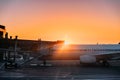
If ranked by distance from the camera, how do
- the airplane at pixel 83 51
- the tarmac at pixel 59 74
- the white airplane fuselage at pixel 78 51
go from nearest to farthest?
the tarmac at pixel 59 74 < the airplane at pixel 83 51 < the white airplane fuselage at pixel 78 51

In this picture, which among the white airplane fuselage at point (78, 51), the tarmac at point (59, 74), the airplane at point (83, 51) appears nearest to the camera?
the tarmac at point (59, 74)

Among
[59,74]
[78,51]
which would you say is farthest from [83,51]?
[59,74]

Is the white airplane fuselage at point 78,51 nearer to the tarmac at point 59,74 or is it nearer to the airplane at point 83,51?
the airplane at point 83,51

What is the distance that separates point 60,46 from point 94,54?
17.9 feet

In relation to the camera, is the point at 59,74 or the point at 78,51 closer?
the point at 59,74

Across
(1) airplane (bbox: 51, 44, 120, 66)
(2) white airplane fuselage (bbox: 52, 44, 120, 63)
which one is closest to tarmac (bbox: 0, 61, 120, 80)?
(1) airplane (bbox: 51, 44, 120, 66)

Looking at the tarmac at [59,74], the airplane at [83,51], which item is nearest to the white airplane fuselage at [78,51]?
the airplane at [83,51]

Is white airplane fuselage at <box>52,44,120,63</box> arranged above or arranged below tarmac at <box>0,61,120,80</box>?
above

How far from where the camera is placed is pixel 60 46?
155ft

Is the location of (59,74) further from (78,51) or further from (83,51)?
(83,51)

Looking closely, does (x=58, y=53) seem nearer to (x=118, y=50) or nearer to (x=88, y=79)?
(x=118, y=50)

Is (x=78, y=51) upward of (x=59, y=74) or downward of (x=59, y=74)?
upward

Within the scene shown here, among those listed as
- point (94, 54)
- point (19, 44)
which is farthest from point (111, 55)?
point (19, 44)

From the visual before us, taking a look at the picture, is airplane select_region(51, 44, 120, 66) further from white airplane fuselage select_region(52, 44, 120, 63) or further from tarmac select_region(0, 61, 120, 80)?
tarmac select_region(0, 61, 120, 80)
